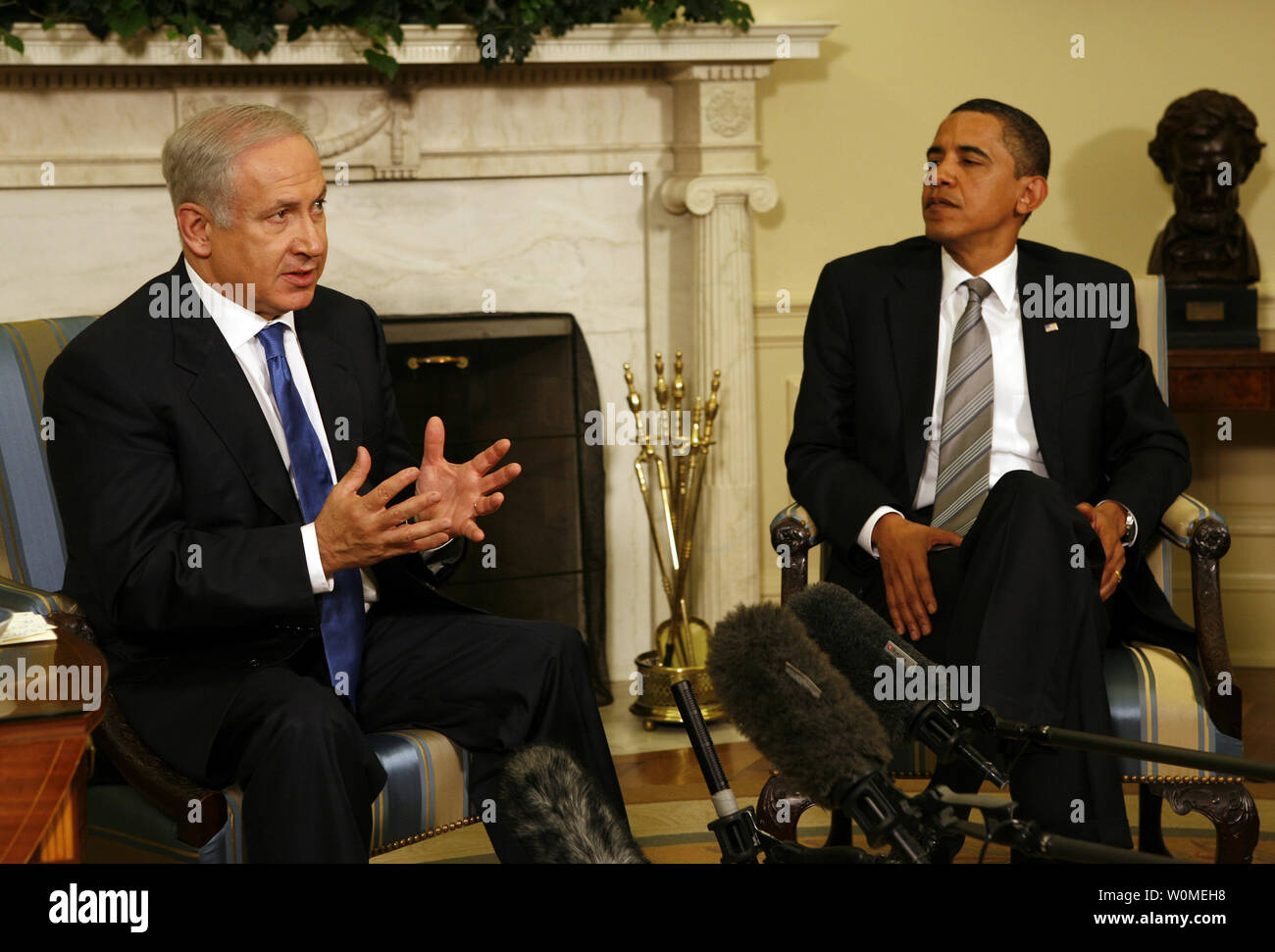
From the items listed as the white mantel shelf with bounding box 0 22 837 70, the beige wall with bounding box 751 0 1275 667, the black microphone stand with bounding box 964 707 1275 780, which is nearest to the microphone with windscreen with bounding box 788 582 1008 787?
the black microphone stand with bounding box 964 707 1275 780

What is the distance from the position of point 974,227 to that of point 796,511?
2.27ft

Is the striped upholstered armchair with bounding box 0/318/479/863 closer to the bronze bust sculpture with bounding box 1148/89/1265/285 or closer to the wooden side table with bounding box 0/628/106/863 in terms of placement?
the wooden side table with bounding box 0/628/106/863

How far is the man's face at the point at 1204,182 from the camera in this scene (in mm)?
4094

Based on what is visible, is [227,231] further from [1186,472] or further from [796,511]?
[1186,472]

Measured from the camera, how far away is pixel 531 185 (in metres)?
4.15

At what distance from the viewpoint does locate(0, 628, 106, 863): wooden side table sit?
1320 mm

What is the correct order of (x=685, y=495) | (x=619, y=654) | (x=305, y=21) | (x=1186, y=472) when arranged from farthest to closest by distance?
(x=619, y=654)
(x=685, y=495)
(x=305, y=21)
(x=1186, y=472)

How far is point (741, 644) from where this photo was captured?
125cm

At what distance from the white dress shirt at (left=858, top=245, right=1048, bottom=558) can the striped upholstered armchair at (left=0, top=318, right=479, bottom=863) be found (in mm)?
1172

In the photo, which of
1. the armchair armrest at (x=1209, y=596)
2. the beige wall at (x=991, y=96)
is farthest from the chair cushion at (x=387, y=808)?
the beige wall at (x=991, y=96)

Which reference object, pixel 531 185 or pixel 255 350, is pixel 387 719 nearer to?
pixel 255 350

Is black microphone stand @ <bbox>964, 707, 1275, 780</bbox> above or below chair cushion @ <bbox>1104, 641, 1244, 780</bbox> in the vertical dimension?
above
